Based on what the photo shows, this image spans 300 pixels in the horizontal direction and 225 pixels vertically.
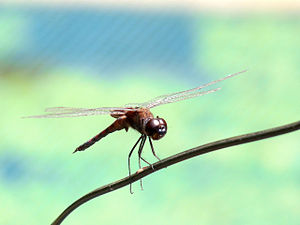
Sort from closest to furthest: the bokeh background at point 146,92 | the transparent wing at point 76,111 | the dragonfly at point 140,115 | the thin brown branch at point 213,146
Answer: the thin brown branch at point 213,146 → the transparent wing at point 76,111 → the dragonfly at point 140,115 → the bokeh background at point 146,92

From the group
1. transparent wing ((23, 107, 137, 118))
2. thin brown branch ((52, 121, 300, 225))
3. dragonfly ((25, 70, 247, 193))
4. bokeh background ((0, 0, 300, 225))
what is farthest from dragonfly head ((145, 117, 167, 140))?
bokeh background ((0, 0, 300, 225))

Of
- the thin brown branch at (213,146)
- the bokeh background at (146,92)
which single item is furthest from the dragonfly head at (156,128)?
the bokeh background at (146,92)

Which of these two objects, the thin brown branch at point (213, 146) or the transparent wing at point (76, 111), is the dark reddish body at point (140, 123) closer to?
the transparent wing at point (76, 111)

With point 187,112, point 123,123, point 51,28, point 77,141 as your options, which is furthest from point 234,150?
point 123,123

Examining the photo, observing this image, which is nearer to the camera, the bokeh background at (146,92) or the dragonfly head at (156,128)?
the dragonfly head at (156,128)

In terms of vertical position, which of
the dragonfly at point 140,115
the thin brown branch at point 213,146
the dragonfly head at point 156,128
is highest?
the dragonfly at point 140,115

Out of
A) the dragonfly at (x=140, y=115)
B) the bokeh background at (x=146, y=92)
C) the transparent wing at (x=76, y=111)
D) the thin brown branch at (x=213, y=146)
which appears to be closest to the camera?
the thin brown branch at (x=213, y=146)

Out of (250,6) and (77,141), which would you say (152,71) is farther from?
(250,6)

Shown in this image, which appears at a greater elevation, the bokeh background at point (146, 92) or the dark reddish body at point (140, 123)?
the bokeh background at point (146, 92)
